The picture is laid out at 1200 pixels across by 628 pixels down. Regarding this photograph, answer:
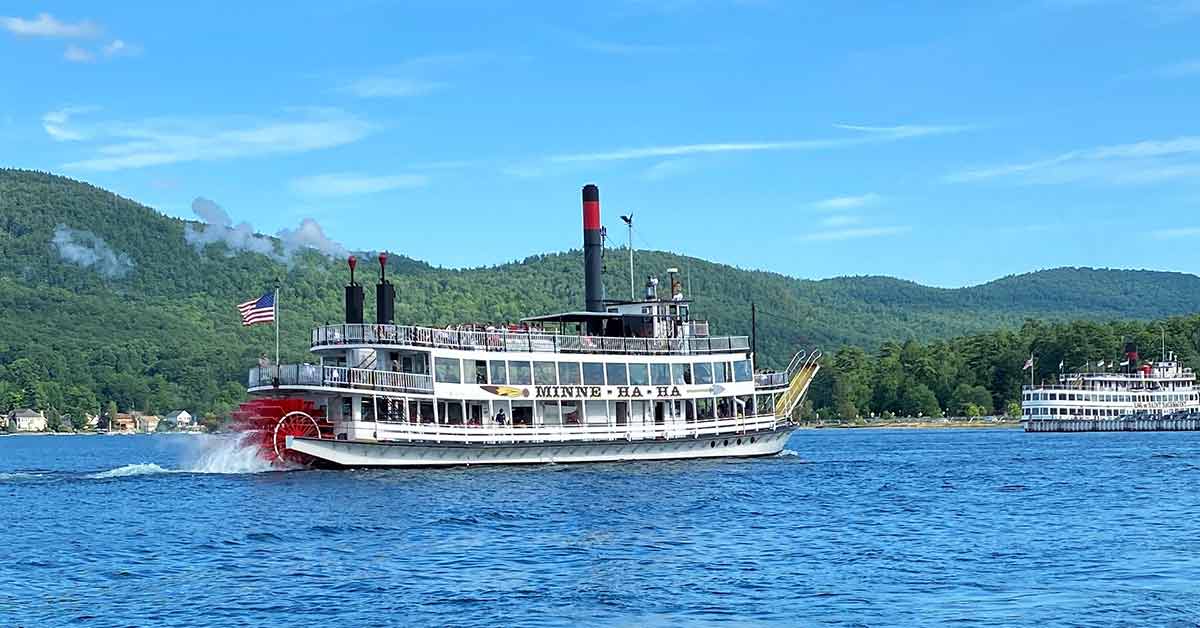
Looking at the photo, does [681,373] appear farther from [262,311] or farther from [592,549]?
[592,549]

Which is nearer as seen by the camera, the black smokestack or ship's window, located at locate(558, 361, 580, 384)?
the black smokestack

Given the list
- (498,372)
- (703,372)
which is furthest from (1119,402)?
(498,372)

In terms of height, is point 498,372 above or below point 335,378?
above

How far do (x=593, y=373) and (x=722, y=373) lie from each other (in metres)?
7.27

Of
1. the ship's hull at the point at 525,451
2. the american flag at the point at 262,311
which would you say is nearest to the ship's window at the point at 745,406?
the ship's hull at the point at 525,451

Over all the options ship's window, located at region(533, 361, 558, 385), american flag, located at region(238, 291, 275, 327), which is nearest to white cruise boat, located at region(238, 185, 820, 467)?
ship's window, located at region(533, 361, 558, 385)

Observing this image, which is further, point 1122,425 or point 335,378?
point 1122,425

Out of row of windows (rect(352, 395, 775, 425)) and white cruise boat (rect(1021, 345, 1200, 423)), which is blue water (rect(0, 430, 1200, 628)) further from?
white cruise boat (rect(1021, 345, 1200, 423))

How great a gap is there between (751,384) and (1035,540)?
31469 millimetres

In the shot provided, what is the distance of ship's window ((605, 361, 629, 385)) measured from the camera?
6519cm

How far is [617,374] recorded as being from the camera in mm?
65500

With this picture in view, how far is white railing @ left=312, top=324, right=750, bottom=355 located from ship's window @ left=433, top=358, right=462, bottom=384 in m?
0.60

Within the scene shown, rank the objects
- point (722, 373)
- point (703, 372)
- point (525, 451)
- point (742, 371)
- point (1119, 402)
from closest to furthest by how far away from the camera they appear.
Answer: point (525, 451) < point (703, 372) < point (722, 373) < point (742, 371) < point (1119, 402)

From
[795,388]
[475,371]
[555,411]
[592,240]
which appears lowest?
[555,411]
